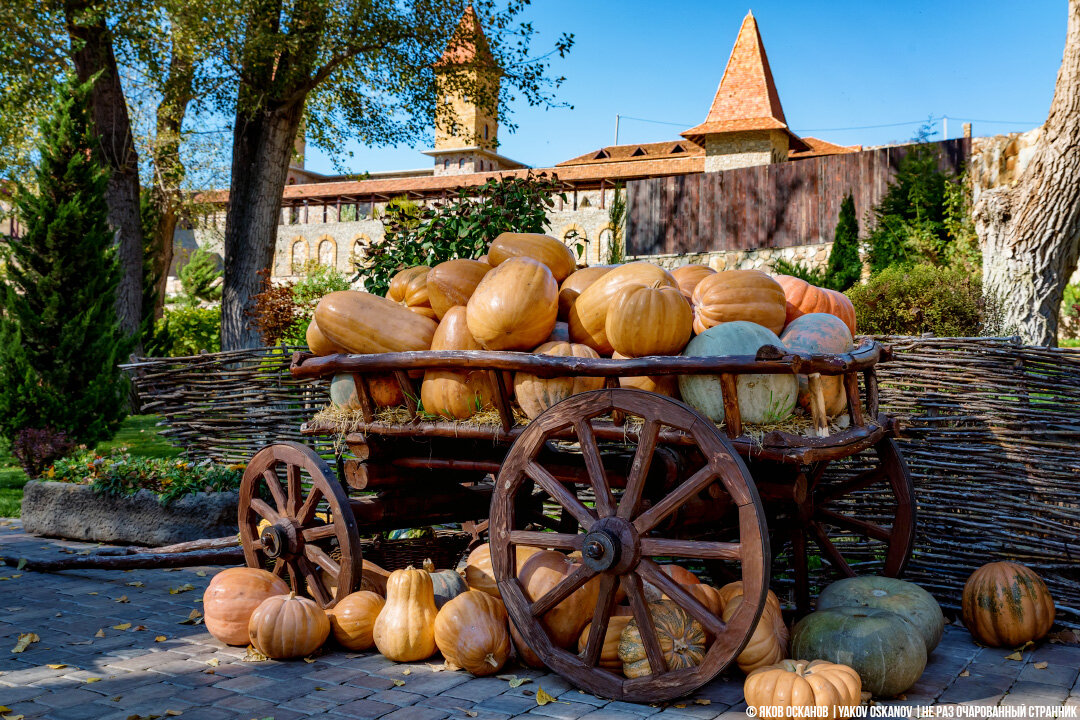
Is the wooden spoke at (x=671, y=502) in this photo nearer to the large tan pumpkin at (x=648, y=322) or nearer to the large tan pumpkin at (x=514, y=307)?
the large tan pumpkin at (x=648, y=322)

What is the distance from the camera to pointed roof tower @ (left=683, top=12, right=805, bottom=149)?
99.2 ft

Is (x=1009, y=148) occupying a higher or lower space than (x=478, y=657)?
higher

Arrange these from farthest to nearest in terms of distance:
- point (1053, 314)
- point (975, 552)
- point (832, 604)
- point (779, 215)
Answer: point (779, 215) < point (1053, 314) < point (975, 552) < point (832, 604)

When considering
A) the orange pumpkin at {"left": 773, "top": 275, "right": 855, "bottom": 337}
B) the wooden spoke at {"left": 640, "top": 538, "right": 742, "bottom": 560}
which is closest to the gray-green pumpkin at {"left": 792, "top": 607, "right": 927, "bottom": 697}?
the wooden spoke at {"left": 640, "top": 538, "right": 742, "bottom": 560}

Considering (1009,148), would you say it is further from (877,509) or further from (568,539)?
(568,539)

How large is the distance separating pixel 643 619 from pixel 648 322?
1.04 meters

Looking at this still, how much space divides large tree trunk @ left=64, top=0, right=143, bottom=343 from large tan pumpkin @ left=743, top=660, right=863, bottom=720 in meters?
11.2

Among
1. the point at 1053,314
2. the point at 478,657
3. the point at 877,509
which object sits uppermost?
the point at 1053,314

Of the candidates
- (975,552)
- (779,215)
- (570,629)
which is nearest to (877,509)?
(975,552)

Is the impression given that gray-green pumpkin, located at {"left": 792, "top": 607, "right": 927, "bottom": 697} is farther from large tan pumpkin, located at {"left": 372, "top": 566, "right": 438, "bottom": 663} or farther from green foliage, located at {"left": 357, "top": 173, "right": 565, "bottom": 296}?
green foliage, located at {"left": 357, "top": 173, "right": 565, "bottom": 296}

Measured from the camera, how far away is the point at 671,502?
300cm

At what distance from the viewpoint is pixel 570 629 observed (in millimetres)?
3332

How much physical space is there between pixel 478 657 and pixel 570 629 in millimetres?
358

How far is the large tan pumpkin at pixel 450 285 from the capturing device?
12.6 feet
